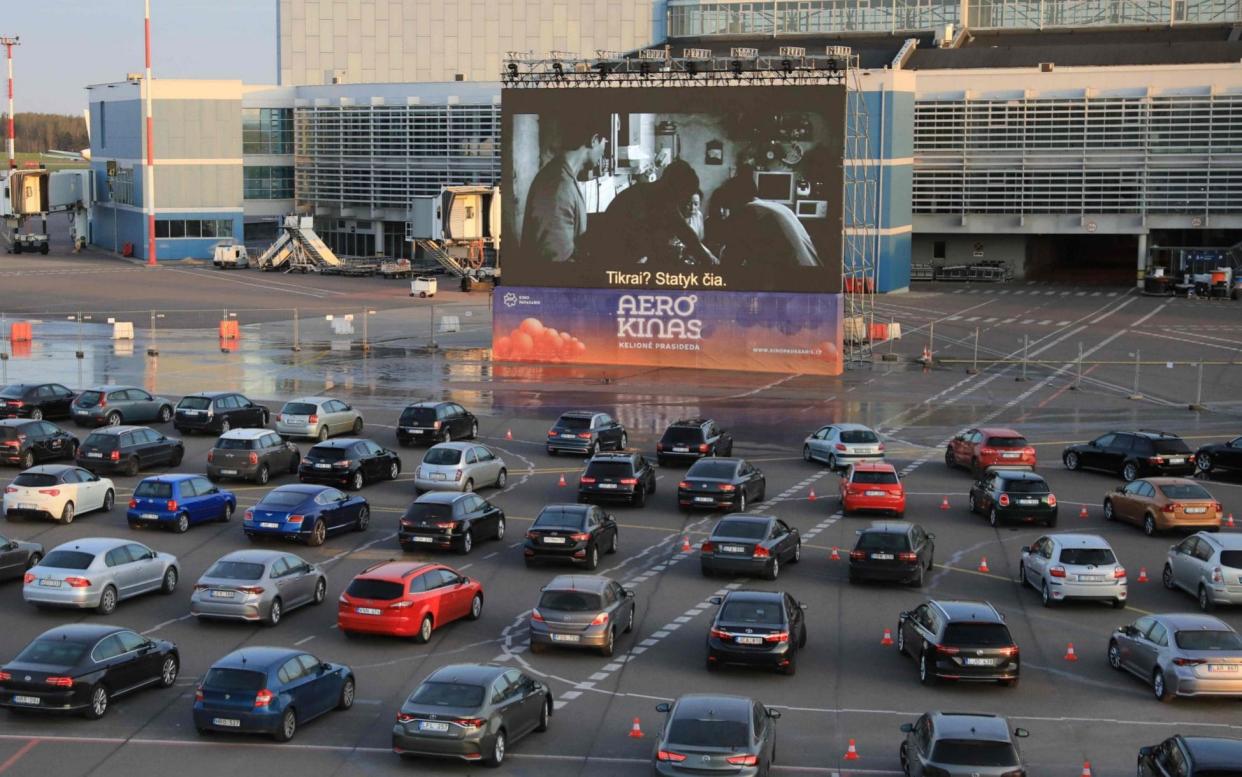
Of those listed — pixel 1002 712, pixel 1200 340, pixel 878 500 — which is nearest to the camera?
pixel 1002 712

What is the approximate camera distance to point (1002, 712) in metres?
24.6

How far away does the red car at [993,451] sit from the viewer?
43312 mm

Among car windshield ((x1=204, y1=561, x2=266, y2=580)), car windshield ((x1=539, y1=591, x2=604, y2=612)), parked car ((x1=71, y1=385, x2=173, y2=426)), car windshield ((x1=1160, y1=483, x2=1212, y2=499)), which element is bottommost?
car windshield ((x1=539, y1=591, x2=604, y2=612))

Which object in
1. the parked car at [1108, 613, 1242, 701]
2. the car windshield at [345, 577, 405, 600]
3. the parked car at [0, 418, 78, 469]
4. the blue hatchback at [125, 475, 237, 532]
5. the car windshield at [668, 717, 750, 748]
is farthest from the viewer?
the parked car at [0, 418, 78, 469]

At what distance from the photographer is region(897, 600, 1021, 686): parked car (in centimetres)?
2538

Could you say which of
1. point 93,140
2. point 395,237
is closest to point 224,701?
point 395,237

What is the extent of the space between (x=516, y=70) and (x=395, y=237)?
217 feet

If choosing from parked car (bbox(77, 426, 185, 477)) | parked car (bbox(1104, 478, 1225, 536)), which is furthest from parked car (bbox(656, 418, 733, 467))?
parked car (bbox(77, 426, 185, 477))

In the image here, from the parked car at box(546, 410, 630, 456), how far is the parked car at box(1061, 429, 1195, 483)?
41.3 ft

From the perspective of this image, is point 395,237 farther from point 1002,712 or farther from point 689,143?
point 1002,712

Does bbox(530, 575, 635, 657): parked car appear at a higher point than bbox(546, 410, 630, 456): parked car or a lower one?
lower

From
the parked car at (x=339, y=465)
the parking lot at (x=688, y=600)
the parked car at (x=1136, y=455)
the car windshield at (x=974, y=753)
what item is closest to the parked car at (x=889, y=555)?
the parking lot at (x=688, y=600)

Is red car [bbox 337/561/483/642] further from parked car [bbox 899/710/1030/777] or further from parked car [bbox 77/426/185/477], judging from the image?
parked car [bbox 77/426/185/477]

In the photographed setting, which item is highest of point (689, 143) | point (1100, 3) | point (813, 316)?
point (1100, 3)
